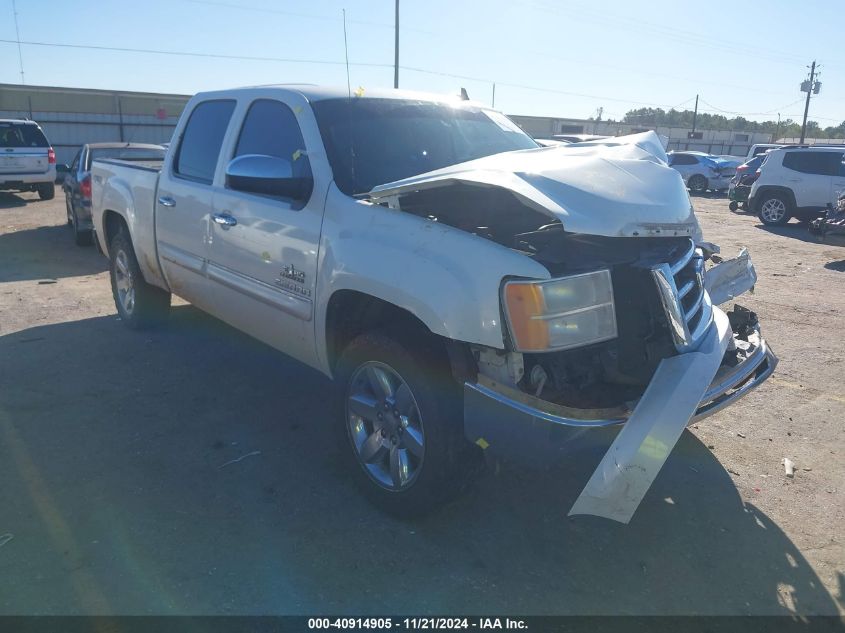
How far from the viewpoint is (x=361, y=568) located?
9.78 feet

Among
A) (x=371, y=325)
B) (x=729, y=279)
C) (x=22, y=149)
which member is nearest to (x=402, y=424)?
(x=371, y=325)

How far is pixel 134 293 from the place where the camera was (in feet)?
20.4

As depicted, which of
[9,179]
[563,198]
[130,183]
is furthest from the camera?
[9,179]

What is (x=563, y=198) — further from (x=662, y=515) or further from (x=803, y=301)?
(x=803, y=301)

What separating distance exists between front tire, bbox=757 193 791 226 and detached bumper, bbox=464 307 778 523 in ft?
47.3

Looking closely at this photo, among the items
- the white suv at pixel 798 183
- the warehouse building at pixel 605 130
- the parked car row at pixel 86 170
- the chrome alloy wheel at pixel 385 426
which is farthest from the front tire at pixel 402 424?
the warehouse building at pixel 605 130

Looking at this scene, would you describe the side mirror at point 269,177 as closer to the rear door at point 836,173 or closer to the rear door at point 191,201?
the rear door at point 191,201

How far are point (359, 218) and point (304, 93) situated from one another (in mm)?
1163

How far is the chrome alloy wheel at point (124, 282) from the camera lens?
20.6ft

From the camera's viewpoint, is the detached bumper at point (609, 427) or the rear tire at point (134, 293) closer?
the detached bumper at point (609, 427)

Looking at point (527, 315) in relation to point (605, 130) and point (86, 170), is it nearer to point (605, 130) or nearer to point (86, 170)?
point (86, 170)

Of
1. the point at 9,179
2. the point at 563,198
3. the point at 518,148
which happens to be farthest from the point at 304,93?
the point at 9,179

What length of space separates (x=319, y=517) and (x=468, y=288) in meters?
1.45

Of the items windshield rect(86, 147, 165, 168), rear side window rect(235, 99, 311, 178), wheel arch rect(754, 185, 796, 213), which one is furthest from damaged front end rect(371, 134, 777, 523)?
wheel arch rect(754, 185, 796, 213)
